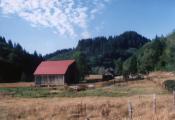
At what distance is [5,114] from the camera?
2519cm

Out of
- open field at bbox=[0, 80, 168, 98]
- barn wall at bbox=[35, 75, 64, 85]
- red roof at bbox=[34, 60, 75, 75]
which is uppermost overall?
red roof at bbox=[34, 60, 75, 75]

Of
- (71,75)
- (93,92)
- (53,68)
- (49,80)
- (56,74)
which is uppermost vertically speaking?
(53,68)

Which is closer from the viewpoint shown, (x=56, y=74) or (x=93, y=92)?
(x=93, y=92)

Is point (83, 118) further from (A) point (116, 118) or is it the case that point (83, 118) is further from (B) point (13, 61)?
(B) point (13, 61)

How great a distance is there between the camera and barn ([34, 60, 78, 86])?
84.0 metres

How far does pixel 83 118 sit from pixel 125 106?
4.89 metres

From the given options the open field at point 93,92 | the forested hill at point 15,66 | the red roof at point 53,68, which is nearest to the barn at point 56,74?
the red roof at point 53,68

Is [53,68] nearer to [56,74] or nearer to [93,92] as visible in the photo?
[56,74]

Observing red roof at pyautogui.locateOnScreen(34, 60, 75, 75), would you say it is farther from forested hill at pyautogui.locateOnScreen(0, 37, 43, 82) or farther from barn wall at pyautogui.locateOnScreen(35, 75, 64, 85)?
forested hill at pyautogui.locateOnScreen(0, 37, 43, 82)

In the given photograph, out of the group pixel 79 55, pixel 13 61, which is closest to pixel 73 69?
pixel 79 55

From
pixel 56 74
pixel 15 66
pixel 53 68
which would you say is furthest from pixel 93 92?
pixel 15 66

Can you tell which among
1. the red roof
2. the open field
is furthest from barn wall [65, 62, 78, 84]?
the open field

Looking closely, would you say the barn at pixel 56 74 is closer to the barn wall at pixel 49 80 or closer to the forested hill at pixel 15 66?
the barn wall at pixel 49 80

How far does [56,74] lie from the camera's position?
84125mm
